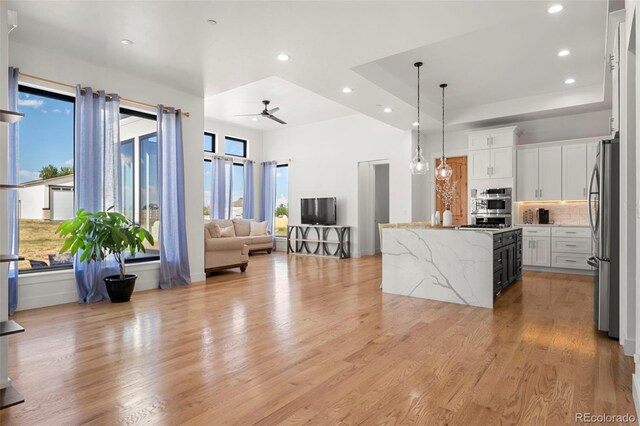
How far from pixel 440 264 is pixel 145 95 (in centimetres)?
471

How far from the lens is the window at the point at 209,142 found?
988cm

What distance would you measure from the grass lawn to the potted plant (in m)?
0.39

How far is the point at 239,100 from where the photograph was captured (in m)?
7.92

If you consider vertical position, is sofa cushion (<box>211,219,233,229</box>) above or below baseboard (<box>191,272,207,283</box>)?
above

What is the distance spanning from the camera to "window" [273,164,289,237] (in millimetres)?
10977

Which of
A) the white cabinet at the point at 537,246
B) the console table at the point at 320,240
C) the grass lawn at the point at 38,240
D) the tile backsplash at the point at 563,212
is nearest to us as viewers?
the grass lawn at the point at 38,240

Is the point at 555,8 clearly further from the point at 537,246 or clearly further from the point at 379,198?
the point at 379,198

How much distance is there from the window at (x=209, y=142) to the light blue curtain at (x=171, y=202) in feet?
14.2

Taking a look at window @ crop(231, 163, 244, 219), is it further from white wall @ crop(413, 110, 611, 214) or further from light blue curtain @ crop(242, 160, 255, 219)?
white wall @ crop(413, 110, 611, 214)

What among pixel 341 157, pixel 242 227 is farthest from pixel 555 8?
pixel 242 227

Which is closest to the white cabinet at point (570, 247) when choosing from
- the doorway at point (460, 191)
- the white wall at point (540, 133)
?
the white wall at point (540, 133)

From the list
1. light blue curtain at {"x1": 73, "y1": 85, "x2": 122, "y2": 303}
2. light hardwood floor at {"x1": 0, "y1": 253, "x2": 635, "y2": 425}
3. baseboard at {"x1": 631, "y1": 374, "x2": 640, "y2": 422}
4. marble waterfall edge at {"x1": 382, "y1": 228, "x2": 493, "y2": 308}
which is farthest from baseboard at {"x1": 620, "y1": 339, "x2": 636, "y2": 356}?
light blue curtain at {"x1": 73, "y1": 85, "x2": 122, "y2": 303}

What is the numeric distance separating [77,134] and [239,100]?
3.91 metres

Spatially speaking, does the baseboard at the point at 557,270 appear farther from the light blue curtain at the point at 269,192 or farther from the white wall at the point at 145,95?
Answer: the light blue curtain at the point at 269,192
